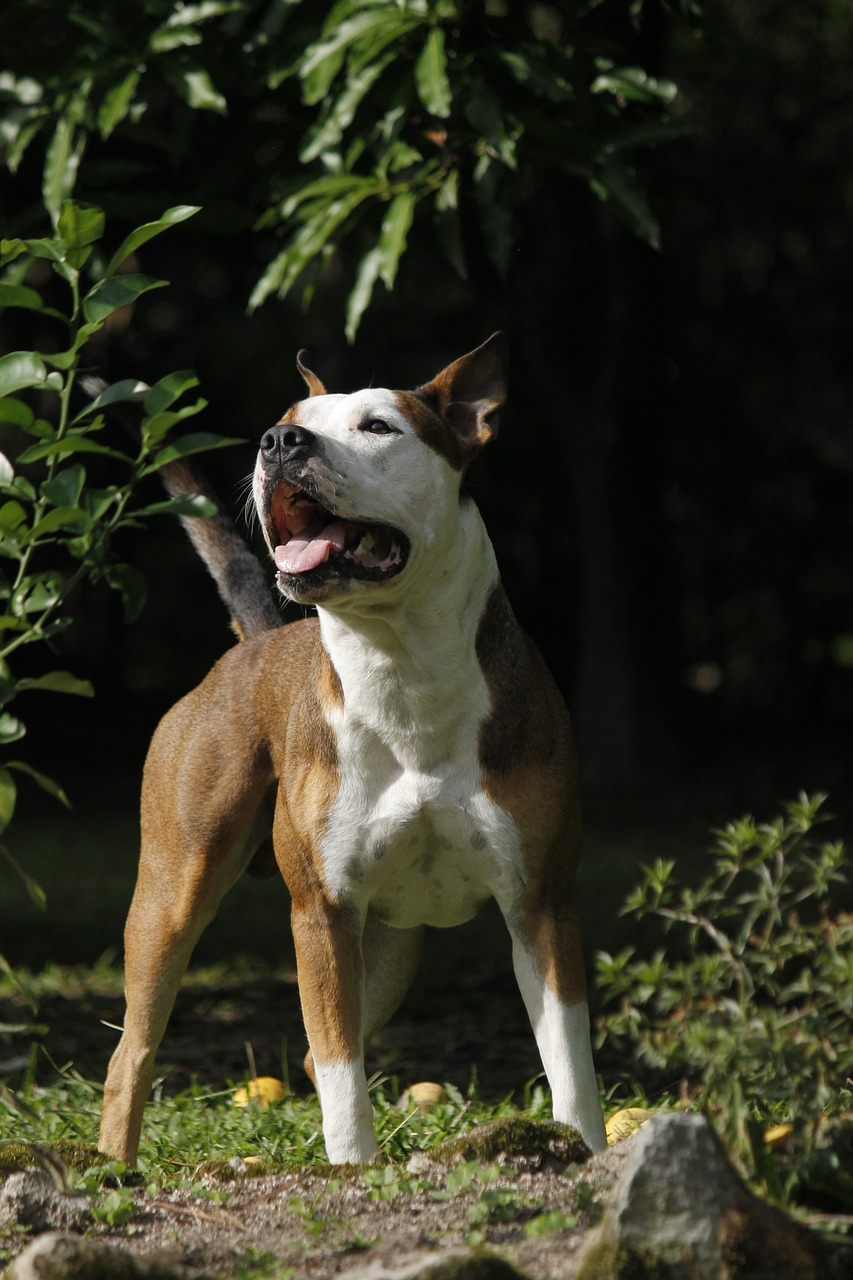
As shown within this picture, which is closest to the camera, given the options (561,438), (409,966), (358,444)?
(358,444)

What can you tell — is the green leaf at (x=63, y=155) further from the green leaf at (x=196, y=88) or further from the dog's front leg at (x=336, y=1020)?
the dog's front leg at (x=336, y=1020)

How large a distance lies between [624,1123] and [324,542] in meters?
1.76

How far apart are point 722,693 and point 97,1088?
511 inches

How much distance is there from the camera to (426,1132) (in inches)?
178

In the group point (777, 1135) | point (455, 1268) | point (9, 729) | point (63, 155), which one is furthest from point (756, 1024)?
point (63, 155)

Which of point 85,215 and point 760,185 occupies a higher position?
point 85,215

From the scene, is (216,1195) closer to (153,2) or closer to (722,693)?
(153,2)

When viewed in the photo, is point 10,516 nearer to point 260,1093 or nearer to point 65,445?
point 65,445

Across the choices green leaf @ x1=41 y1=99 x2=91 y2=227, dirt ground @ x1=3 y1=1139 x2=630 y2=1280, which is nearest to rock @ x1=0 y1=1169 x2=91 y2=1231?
dirt ground @ x1=3 y1=1139 x2=630 y2=1280

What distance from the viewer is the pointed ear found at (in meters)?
4.28

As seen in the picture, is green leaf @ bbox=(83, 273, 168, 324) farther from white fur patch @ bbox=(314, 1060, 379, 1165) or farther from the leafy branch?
white fur patch @ bbox=(314, 1060, 379, 1165)

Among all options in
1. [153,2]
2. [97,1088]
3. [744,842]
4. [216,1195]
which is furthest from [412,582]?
[153,2]

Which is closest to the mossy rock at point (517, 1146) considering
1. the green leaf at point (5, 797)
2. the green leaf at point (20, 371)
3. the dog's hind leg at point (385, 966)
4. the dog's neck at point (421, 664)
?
the dog's neck at point (421, 664)

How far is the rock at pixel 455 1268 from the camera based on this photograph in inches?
101
